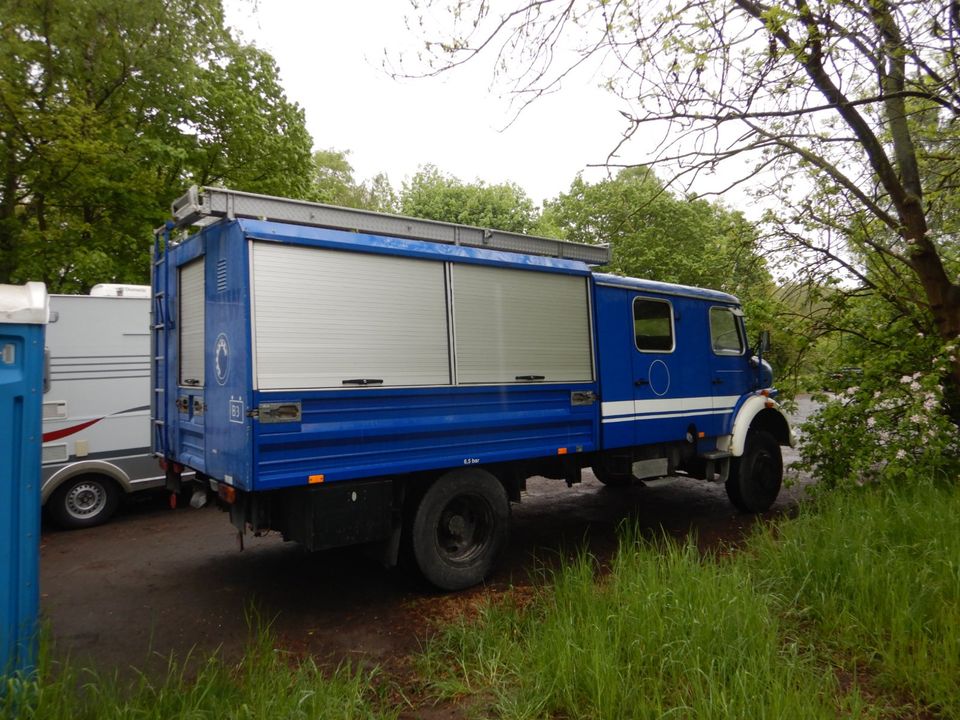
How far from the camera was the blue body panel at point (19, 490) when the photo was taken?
2.93 m

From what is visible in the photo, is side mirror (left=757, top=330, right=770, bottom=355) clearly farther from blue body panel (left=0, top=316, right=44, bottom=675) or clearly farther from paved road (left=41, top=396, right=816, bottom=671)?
blue body panel (left=0, top=316, right=44, bottom=675)

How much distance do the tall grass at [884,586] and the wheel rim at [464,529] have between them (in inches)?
82.4

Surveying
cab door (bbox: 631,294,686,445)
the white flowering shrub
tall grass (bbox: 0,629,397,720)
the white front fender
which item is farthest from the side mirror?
tall grass (bbox: 0,629,397,720)

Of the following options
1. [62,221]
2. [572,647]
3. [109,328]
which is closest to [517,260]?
[572,647]

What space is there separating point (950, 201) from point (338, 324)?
7213 millimetres

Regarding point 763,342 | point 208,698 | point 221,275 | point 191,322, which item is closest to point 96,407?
point 191,322

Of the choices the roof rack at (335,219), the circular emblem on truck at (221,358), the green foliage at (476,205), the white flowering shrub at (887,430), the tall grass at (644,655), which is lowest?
the tall grass at (644,655)

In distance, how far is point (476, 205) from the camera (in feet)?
80.1

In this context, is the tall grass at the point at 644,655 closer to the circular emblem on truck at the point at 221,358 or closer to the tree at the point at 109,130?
the circular emblem on truck at the point at 221,358

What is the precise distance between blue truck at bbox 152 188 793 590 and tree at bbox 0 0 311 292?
5273 millimetres

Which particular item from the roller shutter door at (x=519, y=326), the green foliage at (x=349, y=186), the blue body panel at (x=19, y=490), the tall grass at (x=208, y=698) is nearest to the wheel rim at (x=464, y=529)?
the roller shutter door at (x=519, y=326)

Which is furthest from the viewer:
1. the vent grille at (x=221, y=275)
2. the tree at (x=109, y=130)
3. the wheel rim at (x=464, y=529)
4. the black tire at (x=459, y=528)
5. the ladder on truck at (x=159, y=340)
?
the tree at (x=109, y=130)

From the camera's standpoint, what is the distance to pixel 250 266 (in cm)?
422

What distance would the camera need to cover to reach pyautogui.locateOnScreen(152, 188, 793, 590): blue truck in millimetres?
4328
